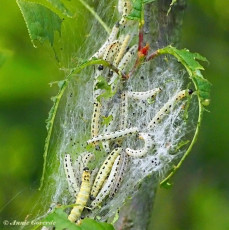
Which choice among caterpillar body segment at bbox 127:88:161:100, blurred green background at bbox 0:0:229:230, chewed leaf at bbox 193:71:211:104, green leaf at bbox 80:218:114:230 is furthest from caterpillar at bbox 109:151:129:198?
blurred green background at bbox 0:0:229:230

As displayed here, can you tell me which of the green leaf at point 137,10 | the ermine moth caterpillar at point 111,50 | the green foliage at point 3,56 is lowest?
the green foliage at point 3,56

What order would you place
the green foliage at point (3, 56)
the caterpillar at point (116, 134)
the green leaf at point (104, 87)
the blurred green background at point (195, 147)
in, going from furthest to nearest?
the blurred green background at point (195, 147)
the green foliage at point (3, 56)
the caterpillar at point (116, 134)
the green leaf at point (104, 87)

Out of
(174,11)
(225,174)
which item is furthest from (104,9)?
(225,174)

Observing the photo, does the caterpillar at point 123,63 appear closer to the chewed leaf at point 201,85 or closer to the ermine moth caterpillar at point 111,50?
the ermine moth caterpillar at point 111,50

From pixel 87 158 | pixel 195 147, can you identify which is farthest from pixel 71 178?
pixel 195 147

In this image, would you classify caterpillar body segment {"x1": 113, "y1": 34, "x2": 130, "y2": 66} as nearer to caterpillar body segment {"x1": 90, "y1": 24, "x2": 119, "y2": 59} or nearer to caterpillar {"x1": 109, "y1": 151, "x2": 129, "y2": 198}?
caterpillar body segment {"x1": 90, "y1": 24, "x2": 119, "y2": 59}

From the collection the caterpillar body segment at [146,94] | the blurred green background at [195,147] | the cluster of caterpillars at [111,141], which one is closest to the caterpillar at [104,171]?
the cluster of caterpillars at [111,141]

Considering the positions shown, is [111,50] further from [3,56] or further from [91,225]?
[91,225]

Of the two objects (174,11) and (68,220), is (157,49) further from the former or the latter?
(68,220)
